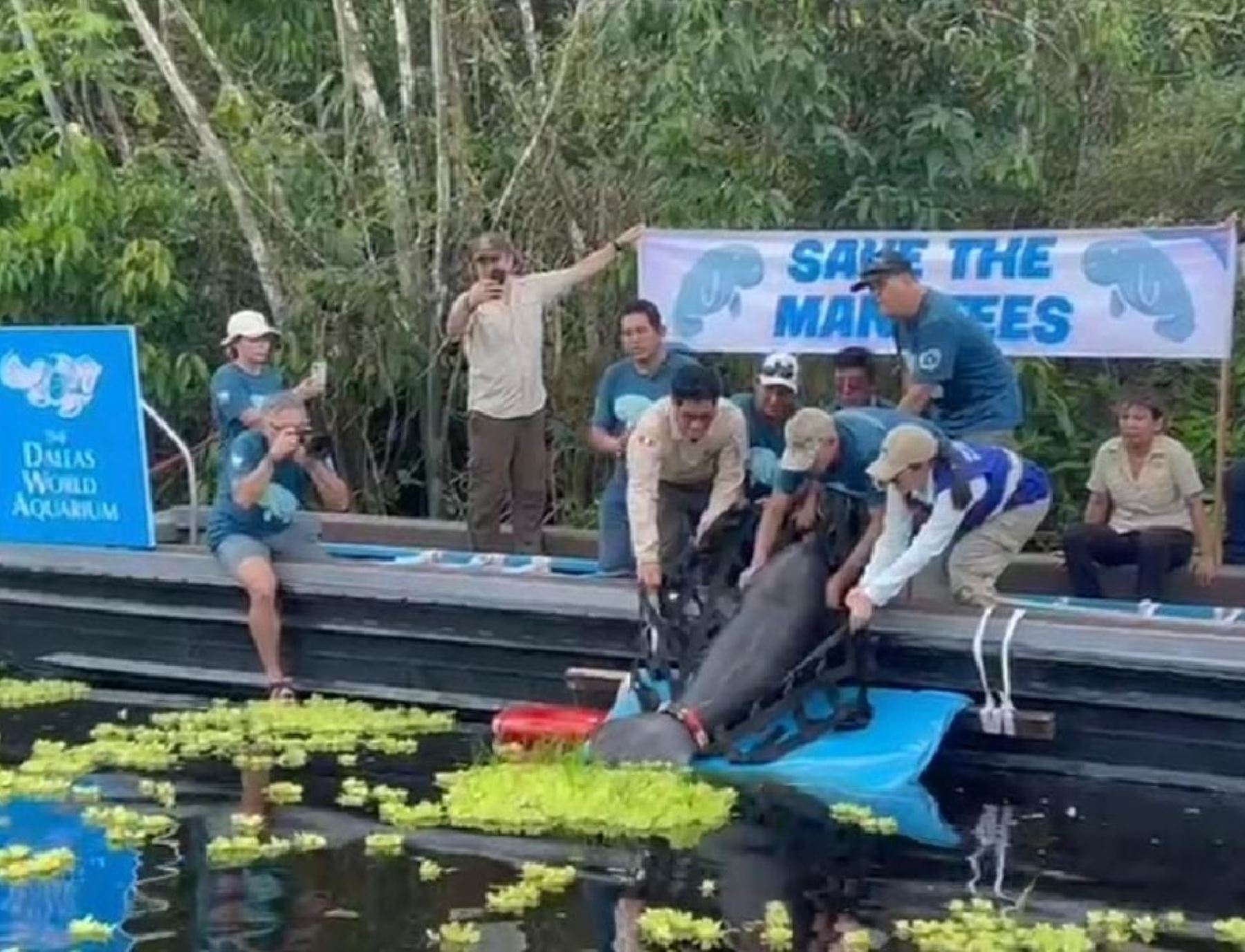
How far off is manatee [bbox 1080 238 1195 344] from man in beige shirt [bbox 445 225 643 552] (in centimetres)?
223

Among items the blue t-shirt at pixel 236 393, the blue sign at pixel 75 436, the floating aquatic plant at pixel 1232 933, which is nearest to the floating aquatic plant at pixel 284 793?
the blue t-shirt at pixel 236 393

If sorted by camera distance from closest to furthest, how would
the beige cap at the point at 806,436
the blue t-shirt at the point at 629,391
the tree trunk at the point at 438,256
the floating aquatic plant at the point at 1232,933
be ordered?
the floating aquatic plant at the point at 1232,933 → the beige cap at the point at 806,436 → the blue t-shirt at the point at 629,391 → the tree trunk at the point at 438,256

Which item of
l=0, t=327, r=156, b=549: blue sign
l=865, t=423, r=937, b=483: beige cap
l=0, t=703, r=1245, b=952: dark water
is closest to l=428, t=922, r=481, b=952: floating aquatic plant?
l=0, t=703, r=1245, b=952: dark water

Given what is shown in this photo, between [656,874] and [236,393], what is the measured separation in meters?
3.67

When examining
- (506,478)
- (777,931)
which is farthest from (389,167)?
Result: (777,931)

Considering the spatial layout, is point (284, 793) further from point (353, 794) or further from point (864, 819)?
point (864, 819)

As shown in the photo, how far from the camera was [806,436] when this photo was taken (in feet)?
29.7

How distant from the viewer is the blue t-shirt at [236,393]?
1046 cm

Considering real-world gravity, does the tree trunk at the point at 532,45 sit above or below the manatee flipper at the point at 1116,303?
above

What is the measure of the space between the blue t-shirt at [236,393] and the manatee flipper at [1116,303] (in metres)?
3.65

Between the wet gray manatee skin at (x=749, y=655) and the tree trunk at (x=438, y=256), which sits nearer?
the wet gray manatee skin at (x=749, y=655)

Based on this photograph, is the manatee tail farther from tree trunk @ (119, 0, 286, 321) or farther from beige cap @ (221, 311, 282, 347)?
tree trunk @ (119, 0, 286, 321)

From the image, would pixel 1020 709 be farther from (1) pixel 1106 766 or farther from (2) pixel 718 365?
(2) pixel 718 365

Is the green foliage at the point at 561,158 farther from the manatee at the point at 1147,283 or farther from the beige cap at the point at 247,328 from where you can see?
the beige cap at the point at 247,328
